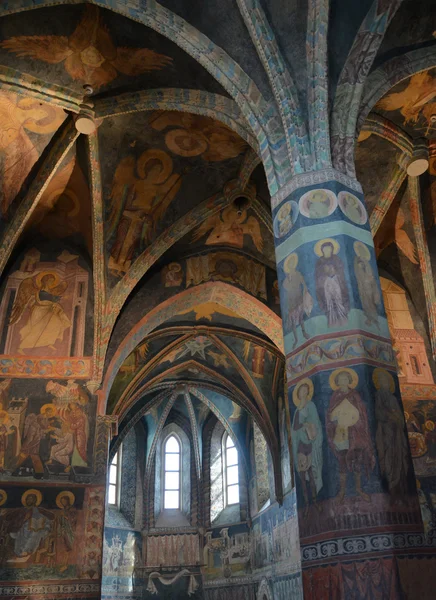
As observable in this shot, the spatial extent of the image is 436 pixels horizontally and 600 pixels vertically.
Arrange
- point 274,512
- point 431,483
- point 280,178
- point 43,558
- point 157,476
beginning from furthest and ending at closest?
1. point 157,476
2. point 274,512
3. point 431,483
4. point 43,558
5. point 280,178

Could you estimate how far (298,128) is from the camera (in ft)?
23.6

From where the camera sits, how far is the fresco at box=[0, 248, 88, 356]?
11.6 m

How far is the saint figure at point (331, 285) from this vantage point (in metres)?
6.01

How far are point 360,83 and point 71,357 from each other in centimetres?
699

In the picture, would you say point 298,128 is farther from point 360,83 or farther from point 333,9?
point 333,9

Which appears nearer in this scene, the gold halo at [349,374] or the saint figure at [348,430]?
the saint figure at [348,430]

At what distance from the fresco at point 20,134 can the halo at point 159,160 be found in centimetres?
158

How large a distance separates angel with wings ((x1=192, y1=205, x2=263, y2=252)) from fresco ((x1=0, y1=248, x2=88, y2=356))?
2637 mm

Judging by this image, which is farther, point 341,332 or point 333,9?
point 333,9

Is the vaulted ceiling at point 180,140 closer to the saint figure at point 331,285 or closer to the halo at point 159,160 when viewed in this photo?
the halo at point 159,160

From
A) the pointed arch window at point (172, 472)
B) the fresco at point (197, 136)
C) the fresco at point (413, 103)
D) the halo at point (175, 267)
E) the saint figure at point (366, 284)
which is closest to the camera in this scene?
the saint figure at point (366, 284)

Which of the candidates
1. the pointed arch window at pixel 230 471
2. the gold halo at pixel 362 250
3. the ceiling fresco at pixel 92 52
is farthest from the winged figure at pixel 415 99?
the pointed arch window at pixel 230 471

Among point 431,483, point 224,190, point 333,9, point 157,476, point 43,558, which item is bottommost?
point 43,558

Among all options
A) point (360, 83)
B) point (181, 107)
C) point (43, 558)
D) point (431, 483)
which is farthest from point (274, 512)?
point (360, 83)
